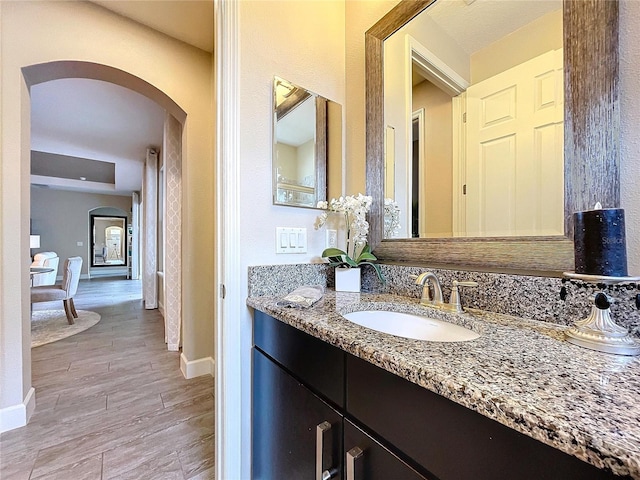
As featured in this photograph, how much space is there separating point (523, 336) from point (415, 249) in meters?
0.57

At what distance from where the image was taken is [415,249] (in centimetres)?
118

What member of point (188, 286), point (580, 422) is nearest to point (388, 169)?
point (580, 422)

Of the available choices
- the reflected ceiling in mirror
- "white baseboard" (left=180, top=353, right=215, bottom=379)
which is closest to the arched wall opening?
"white baseboard" (left=180, top=353, right=215, bottom=379)

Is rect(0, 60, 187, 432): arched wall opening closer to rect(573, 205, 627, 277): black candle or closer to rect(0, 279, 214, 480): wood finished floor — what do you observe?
rect(0, 279, 214, 480): wood finished floor

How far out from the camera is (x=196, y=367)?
2227mm

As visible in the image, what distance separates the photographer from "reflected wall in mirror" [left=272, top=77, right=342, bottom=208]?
1.21 m

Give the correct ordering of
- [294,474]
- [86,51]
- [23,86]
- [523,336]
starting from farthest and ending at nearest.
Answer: [86,51] → [23,86] → [294,474] → [523,336]

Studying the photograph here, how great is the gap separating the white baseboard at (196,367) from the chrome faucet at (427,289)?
1950mm

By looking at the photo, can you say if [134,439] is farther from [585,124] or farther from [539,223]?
[585,124]

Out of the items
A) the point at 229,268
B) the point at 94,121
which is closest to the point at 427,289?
the point at 229,268

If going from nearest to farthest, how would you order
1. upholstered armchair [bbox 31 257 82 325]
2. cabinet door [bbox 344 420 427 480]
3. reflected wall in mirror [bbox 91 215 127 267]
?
cabinet door [bbox 344 420 427 480] < upholstered armchair [bbox 31 257 82 325] < reflected wall in mirror [bbox 91 215 127 267]

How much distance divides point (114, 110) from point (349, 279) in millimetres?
3718

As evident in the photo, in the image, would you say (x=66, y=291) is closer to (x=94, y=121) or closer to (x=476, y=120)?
(x=94, y=121)

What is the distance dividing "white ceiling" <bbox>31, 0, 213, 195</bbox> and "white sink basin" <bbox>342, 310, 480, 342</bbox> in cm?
212
